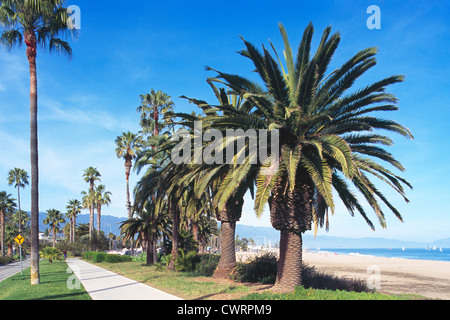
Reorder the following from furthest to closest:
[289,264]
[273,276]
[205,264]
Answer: [205,264] < [273,276] < [289,264]

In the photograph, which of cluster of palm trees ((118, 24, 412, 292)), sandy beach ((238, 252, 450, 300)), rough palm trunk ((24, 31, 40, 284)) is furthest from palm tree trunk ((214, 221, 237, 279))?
rough palm trunk ((24, 31, 40, 284))

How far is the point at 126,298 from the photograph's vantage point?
37.2ft

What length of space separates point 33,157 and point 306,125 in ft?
45.0

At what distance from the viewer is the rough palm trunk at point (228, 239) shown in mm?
17328

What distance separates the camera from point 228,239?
58.9 feet

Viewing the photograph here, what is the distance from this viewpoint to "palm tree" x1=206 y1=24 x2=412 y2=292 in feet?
36.7

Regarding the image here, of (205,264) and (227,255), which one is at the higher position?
(227,255)

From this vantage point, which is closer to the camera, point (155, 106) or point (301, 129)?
point (301, 129)

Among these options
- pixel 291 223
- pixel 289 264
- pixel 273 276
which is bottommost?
pixel 273 276

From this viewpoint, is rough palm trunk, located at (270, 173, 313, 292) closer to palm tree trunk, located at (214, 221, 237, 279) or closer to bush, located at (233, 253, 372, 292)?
bush, located at (233, 253, 372, 292)

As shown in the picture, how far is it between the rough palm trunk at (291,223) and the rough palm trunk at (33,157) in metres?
12.3

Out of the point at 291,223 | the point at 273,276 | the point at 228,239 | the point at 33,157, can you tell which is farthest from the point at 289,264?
the point at 33,157

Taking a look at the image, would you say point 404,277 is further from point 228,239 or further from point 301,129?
point 301,129
